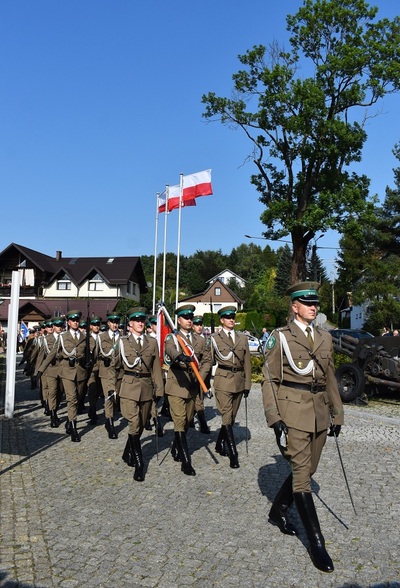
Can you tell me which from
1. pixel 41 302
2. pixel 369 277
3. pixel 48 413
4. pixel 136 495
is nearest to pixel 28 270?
pixel 48 413

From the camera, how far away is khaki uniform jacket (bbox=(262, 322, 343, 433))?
15.6ft

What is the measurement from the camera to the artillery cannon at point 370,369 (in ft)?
42.2

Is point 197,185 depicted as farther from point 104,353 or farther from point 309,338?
point 309,338

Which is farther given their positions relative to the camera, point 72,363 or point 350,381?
point 350,381

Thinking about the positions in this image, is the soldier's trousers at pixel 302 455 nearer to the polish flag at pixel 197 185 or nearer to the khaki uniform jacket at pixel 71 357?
the khaki uniform jacket at pixel 71 357

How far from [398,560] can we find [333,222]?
82.7ft

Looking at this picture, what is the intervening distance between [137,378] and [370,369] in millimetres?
7717

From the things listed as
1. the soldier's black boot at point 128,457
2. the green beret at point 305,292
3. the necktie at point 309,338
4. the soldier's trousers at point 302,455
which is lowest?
the soldier's black boot at point 128,457

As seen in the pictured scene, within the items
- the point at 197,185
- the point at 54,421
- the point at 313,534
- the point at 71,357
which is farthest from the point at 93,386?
the point at 197,185

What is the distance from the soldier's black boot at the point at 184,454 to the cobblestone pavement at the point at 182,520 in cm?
14

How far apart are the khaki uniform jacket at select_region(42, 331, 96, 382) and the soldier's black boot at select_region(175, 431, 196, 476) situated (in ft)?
9.63

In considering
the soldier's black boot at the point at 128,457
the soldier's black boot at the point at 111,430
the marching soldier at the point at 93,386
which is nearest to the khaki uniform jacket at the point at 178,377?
the soldier's black boot at the point at 128,457

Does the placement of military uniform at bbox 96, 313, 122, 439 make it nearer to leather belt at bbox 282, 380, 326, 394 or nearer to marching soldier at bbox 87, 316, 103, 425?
marching soldier at bbox 87, 316, 103, 425

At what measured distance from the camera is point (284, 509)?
16.5 feet
